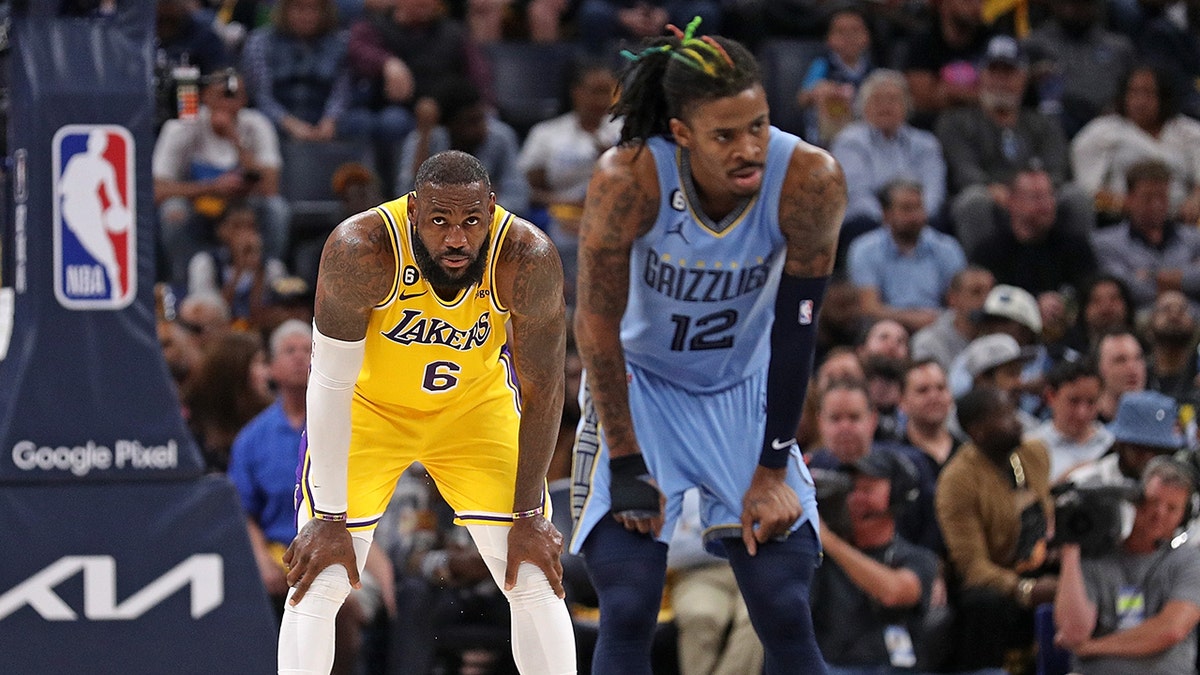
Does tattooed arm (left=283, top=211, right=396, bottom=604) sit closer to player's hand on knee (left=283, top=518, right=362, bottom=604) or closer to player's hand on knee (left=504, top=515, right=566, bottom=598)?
player's hand on knee (left=283, top=518, right=362, bottom=604)

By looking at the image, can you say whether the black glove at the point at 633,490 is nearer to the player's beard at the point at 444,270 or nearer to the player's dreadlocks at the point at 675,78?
→ the player's beard at the point at 444,270

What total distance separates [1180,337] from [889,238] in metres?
1.74

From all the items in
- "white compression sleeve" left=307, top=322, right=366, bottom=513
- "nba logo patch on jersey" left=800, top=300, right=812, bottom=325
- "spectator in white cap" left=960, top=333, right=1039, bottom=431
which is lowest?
"spectator in white cap" left=960, top=333, right=1039, bottom=431

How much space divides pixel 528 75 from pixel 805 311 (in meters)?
6.71

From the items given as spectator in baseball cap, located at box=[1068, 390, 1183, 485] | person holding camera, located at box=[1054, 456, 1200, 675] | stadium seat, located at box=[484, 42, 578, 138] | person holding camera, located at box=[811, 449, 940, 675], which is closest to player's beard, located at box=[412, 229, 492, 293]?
person holding camera, located at box=[811, 449, 940, 675]

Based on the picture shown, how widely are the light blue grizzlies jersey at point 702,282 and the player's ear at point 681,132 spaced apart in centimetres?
5

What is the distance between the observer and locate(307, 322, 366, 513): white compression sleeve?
447cm

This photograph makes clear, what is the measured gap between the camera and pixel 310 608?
4535mm

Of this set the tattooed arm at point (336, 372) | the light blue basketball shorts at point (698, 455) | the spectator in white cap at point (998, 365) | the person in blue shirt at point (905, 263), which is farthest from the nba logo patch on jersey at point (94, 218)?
the person in blue shirt at point (905, 263)

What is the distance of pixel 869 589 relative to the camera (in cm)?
664

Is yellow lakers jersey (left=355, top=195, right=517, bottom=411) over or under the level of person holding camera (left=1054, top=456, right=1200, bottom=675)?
over

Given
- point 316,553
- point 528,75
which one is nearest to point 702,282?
point 316,553

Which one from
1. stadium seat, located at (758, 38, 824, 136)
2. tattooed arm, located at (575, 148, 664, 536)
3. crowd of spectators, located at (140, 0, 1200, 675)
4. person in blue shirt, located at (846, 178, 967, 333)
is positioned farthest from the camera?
stadium seat, located at (758, 38, 824, 136)

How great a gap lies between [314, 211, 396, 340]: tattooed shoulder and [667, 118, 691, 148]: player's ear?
0.88 meters
